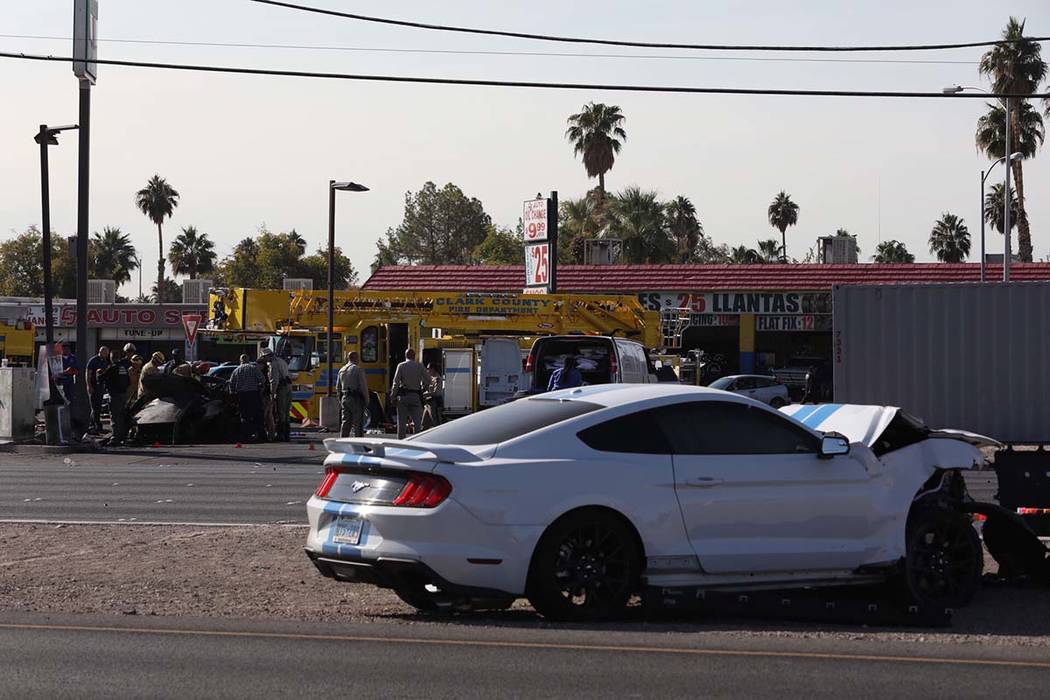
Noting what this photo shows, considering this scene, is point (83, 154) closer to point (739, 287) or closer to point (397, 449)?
point (397, 449)

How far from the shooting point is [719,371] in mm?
53469

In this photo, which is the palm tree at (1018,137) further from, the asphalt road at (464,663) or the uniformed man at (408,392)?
the asphalt road at (464,663)

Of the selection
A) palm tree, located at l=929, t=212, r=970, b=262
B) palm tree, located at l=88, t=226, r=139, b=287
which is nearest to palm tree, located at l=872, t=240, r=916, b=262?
palm tree, located at l=929, t=212, r=970, b=262

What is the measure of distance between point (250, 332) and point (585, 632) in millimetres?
26779

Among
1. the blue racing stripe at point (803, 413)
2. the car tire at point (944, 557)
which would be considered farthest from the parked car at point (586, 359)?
the car tire at point (944, 557)

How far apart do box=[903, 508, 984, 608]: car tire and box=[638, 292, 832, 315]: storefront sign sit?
41.2 m

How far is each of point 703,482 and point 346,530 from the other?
223 cm

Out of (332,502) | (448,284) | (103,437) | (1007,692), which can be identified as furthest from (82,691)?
(448,284)

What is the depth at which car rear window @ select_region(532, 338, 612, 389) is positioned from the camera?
88.6 feet

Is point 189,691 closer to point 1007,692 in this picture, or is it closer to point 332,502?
point 332,502

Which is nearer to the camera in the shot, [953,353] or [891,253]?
[953,353]

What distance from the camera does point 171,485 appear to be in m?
19.6

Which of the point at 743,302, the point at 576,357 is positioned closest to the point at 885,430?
the point at 576,357

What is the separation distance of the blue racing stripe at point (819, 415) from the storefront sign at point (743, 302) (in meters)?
40.1
